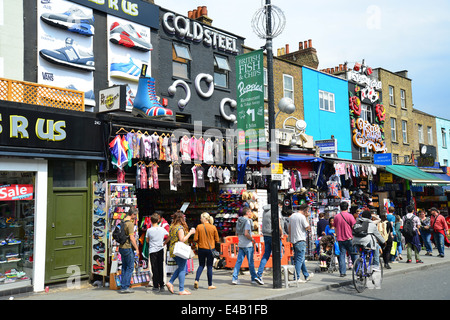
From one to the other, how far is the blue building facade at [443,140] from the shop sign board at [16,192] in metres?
34.1

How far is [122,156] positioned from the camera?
37.5 ft

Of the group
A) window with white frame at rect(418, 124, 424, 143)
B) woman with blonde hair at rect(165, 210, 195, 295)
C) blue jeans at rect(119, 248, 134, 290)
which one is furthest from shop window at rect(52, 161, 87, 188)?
window with white frame at rect(418, 124, 424, 143)

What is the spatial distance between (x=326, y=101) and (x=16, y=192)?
1937 cm

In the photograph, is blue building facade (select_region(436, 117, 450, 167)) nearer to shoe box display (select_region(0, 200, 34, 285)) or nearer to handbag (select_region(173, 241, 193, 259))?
handbag (select_region(173, 241, 193, 259))

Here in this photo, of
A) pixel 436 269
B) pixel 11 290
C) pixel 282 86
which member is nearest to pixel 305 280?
pixel 436 269

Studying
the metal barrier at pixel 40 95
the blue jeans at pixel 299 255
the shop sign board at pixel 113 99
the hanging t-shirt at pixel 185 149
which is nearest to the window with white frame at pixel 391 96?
the hanging t-shirt at pixel 185 149

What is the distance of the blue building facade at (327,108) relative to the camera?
23.7 meters

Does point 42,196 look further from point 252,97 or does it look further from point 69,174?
point 252,97

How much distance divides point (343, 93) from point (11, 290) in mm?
22231

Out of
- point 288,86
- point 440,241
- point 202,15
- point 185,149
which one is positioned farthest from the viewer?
point 288,86

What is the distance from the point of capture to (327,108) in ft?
82.6

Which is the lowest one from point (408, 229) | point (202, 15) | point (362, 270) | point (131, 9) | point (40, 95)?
point (362, 270)

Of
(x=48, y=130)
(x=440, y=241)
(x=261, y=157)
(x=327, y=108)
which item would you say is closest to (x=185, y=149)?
(x=261, y=157)
